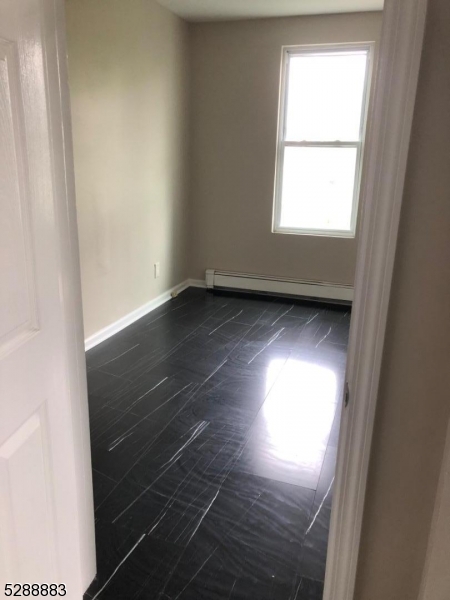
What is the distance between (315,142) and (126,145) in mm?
1800

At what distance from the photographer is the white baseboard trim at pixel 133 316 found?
3.43 meters

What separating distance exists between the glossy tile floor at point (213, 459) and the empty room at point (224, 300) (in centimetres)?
1

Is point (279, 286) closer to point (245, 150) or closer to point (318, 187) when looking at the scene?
point (318, 187)

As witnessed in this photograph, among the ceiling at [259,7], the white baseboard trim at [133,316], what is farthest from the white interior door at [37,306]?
the ceiling at [259,7]

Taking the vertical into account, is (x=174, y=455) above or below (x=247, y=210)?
below

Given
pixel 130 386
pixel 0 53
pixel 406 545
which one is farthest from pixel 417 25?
pixel 130 386

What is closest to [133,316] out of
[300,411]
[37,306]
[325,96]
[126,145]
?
[126,145]

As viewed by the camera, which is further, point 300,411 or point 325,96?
point 325,96

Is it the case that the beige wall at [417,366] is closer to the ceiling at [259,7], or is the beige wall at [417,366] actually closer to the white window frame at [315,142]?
the ceiling at [259,7]

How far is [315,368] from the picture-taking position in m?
3.22

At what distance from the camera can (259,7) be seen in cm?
389

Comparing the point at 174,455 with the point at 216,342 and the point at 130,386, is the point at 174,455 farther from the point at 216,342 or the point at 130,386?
the point at 216,342

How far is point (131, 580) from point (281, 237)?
140 inches

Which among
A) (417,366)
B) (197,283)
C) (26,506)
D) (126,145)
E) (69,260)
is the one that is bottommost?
(197,283)
